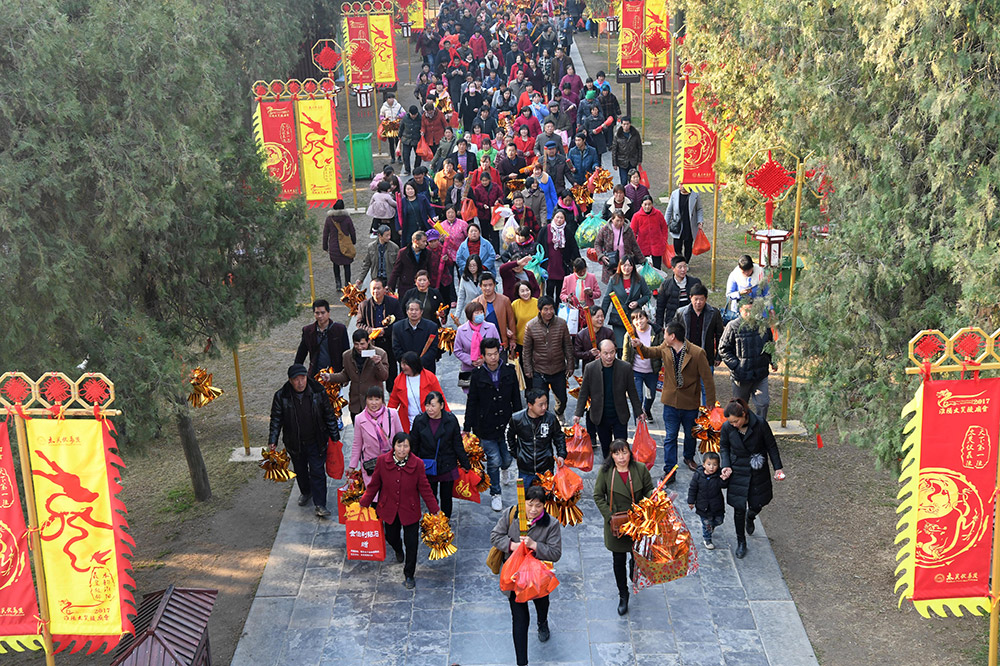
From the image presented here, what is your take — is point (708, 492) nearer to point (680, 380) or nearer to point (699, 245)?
point (680, 380)

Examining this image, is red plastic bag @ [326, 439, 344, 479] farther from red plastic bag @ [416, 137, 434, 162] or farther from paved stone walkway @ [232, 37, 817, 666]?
red plastic bag @ [416, 137, 434, 162]

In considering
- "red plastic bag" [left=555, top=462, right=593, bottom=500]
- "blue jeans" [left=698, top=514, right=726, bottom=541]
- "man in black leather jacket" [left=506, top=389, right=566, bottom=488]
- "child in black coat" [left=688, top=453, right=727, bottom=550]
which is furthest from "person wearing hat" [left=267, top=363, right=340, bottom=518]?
"blue jeans" [left=698, top=514, right=726, bottom=541]

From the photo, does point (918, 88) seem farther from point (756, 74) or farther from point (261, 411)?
point (261, 411)

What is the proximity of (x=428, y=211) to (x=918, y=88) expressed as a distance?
379 inches

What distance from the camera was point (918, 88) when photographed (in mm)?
8719

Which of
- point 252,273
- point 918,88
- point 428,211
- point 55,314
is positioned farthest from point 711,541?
point 428,211

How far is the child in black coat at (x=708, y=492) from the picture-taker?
10344 millimetres

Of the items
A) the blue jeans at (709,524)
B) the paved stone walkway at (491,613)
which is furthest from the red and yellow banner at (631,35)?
the blue jeans at (709,524)

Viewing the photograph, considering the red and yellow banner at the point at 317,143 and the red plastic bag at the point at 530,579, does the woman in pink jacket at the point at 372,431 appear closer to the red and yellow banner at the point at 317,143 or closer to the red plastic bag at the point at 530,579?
the red plastic bag at the point at 530,579

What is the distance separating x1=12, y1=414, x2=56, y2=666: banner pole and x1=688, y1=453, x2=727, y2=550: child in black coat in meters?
5.48

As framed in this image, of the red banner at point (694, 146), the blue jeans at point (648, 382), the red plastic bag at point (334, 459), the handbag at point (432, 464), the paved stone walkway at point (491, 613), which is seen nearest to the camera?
the paved stone walkway at point (491, 613)

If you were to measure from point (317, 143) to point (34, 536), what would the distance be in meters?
9.61

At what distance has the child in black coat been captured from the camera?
1034 cm

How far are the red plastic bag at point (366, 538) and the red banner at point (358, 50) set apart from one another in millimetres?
16751
